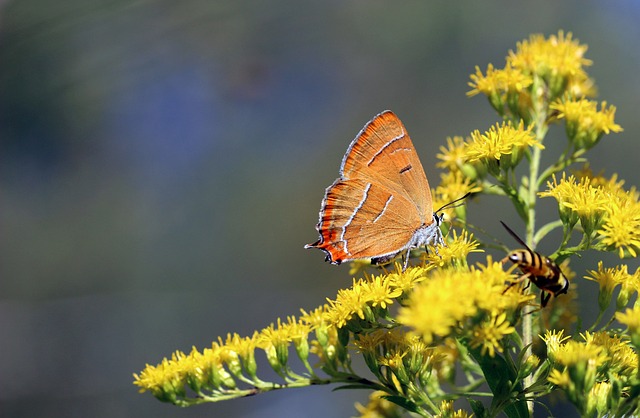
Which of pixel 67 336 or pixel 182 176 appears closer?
pixel 67 336

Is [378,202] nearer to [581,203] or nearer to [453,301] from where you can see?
[581,203]

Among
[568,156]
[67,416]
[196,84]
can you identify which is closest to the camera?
[568,156]

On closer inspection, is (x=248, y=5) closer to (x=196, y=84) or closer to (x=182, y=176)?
(x=196, y=84)

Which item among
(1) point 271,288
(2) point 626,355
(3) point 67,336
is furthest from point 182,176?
(2) point 626,355

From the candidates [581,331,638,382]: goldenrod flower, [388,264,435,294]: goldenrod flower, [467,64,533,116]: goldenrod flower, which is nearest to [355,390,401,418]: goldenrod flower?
[388,264,435,294]: goldenrod flower

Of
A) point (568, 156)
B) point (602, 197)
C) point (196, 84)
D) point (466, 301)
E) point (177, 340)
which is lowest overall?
point (466, 301)
